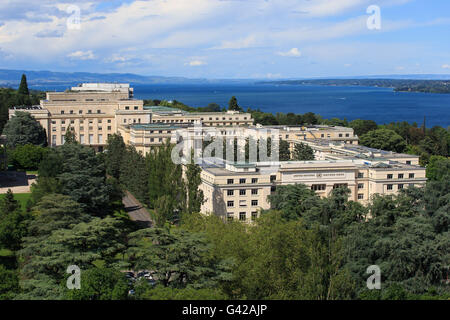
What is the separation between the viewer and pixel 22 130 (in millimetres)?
63531

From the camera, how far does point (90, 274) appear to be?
21719mm

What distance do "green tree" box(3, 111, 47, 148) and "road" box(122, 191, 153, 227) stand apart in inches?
734

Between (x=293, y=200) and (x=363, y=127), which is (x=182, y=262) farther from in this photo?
(x=363, y=127)

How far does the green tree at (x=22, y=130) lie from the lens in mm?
62594

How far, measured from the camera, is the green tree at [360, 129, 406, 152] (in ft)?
223

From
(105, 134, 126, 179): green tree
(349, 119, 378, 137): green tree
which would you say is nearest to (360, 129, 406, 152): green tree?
(349, 119, 378, 137): green tree

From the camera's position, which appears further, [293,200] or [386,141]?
[386,141]

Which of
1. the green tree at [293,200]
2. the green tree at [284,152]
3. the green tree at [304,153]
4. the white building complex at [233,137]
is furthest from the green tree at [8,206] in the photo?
the green tree at [284,152]

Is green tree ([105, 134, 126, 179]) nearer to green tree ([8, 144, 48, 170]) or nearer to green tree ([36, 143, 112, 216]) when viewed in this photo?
green tree ([8, 144, 48, 170])

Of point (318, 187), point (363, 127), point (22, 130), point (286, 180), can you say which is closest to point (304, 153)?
point (318, 187)

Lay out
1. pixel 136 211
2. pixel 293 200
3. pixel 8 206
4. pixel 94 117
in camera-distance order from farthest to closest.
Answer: pixel 94 117
pixel 136 211
pixel 293 200
pixel 8 206

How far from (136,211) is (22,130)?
24908mm

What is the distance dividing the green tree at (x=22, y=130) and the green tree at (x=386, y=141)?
121 feet
